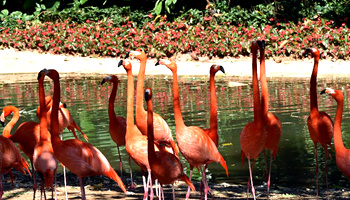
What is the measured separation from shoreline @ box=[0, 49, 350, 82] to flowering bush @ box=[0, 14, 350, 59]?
33cm

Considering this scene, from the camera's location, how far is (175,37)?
19.4 metres

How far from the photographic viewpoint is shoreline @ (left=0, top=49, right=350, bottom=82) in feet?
55.0

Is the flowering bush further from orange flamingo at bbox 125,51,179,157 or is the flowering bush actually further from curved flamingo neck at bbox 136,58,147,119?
curved flamingo neck at bbox 136,58,147,119

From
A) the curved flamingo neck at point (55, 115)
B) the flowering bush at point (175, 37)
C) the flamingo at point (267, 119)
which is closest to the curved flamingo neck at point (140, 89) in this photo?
the curved flamingo neck at point (55, 115)

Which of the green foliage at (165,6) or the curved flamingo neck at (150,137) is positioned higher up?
the green foliage at (165,6)

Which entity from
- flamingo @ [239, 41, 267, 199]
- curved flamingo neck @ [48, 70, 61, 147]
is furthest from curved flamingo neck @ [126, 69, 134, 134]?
flamingo @ [239, 41, 267, 199]

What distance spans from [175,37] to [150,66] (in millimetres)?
1686

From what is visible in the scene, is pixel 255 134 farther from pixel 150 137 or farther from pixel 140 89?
pixel 140 89

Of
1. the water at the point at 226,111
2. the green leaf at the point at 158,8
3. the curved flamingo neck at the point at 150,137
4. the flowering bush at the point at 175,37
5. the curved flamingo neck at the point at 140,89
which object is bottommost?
the water at the point at 226,111

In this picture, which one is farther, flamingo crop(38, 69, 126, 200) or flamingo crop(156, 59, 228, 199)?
flamingo crop(156, 59, 228, 199)

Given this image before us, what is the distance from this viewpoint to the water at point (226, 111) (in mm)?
7156

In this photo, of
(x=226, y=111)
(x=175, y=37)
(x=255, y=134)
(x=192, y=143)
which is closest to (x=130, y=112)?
(x=192, y=143)

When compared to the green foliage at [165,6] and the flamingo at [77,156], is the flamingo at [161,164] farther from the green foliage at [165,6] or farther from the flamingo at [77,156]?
the green foliage at [165,6]

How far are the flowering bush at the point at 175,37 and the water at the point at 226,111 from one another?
2512 mm
